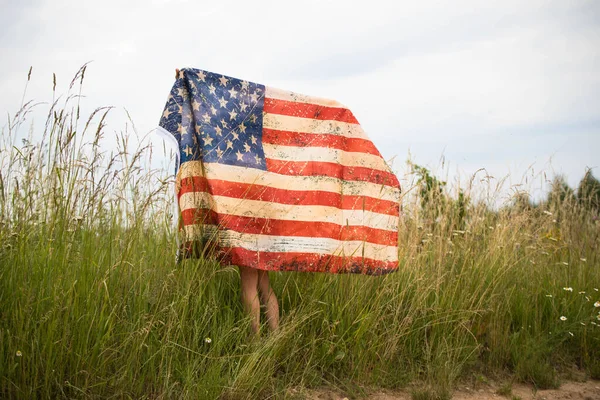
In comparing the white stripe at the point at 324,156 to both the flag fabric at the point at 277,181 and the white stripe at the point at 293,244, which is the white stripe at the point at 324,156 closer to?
the flag fabric at the point at 277,181

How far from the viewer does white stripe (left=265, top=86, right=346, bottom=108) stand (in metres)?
3.76

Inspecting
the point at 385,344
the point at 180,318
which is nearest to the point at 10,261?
the point at 180,318

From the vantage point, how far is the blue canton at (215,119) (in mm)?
3371

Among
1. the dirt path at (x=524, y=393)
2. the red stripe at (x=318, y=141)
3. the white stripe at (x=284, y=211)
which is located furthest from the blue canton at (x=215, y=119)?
the dirt path at (x=524, y=393)

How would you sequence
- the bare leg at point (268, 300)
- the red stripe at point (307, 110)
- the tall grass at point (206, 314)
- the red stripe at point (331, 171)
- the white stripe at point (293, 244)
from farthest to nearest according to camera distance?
1. the red stripe at point (307, 110)
2. the red stripe at point (331, 171)
3. the bare leg at point (268, 300)
4. the white stripe at point (293, 244)
5. the tall grass at point (206, 314)

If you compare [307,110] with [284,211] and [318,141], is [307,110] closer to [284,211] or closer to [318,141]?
[318,141]

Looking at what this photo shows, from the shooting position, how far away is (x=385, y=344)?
12.0ft

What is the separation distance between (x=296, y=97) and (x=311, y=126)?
25cm

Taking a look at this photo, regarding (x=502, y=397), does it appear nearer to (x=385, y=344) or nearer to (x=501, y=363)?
(x=501, y=363)

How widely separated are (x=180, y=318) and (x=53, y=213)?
973 millimetres

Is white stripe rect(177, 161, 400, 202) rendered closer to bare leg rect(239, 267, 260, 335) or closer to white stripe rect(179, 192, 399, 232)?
white stripe rect(179, 192, 399, 232)

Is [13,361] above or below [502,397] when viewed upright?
above

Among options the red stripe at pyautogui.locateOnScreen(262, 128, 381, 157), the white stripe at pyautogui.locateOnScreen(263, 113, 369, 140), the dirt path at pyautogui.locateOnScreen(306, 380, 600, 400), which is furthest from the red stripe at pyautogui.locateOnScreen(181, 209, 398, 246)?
the dirt path at pyautogui.locateOnScreen(306, 380, 600, 400)

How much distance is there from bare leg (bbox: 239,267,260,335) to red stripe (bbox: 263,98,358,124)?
1.19 meters
